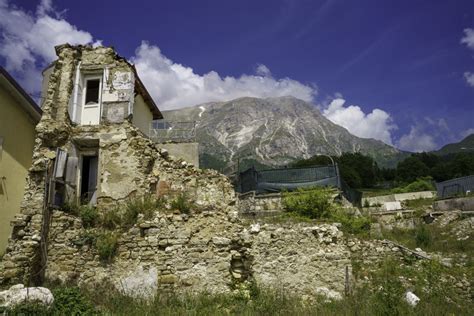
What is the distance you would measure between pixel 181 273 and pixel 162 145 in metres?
10.3

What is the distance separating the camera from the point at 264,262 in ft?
32.6

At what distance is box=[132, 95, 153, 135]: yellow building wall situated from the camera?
17.4 m

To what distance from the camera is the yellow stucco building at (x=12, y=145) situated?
12.7 m

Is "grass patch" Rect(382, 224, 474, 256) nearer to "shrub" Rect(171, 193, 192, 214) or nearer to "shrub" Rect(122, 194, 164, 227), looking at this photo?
"shrub" Rect(171, 193, 192, 214)

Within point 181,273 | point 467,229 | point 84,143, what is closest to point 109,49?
point 84,143

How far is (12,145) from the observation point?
13.6 metres

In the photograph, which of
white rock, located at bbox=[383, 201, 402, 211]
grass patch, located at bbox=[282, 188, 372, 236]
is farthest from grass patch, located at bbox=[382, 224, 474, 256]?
white rock, located at bbox=[383, 201, 402, 211]

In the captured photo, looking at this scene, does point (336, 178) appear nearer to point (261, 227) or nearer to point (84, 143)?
point (261, 227)

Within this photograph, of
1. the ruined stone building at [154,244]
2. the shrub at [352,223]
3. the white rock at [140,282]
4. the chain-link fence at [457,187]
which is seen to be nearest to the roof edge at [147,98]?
the ruined stone building at [154,244]

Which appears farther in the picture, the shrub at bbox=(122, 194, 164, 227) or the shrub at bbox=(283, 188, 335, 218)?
the shrub at bbox=(283, 188, 335, 218)

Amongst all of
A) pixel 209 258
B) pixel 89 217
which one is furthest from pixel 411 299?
pixel 89 217

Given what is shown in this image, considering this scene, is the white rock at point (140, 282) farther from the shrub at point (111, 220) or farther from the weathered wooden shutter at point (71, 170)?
the weathered wooden shutter at point (71, 170)

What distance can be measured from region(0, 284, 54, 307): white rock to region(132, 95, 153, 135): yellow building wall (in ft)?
35.8

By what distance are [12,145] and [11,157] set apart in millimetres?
523
